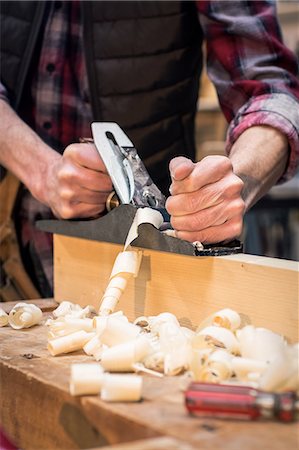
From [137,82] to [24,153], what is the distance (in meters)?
0.33

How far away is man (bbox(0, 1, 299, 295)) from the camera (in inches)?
59.4

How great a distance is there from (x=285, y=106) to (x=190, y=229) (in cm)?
45

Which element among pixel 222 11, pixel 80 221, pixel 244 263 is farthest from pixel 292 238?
pixel 244 263

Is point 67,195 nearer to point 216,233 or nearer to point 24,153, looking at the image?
point 24,153

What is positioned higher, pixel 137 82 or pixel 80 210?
pixel 137 82

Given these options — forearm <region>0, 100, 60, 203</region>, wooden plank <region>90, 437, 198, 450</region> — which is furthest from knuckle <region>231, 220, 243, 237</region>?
wooden plank <region>90, 437, 198, 450</region>

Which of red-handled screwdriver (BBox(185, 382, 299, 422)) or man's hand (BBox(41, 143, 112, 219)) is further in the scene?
man's hand (BBox(41, 143, 112, 219))

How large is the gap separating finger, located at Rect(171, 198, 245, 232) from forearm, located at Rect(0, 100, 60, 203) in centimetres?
39

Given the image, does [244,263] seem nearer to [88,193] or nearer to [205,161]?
[205,161]

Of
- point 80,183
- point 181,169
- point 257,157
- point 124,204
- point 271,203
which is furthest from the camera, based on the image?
point 271,203

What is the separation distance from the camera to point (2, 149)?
156 cm

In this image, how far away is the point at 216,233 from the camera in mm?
1181

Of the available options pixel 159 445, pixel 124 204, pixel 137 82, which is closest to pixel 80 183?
pixel 124 204

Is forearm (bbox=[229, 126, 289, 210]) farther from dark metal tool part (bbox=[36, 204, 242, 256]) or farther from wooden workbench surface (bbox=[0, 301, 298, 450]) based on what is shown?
wooden workbench surface (bbox=[0, 301, 298, 450])
